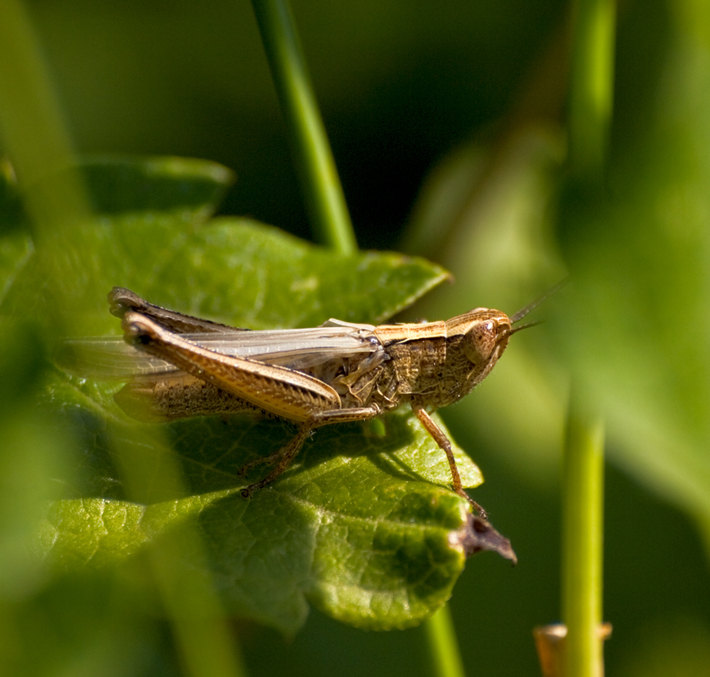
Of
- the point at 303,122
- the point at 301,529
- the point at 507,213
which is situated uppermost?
the point at 303,122

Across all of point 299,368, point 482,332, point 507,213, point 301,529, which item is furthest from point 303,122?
point 507,213

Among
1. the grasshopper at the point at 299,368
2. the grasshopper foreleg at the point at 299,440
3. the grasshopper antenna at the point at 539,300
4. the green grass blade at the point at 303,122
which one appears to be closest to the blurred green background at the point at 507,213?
the grasshopper antenna at the point at 539,300

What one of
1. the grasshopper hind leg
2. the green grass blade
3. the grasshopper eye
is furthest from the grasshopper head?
the grasshopper hind leg

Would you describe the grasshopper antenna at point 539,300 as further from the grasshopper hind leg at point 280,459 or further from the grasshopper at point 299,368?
the grasshopper hind leg at point 280,459

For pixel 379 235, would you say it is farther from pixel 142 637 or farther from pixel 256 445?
pixel 142 637

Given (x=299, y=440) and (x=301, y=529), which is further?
(x=299, y=440)

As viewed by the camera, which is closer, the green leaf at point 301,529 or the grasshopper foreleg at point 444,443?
the green leaf at point 301,529

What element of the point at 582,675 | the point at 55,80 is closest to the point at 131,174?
the point at 582,675

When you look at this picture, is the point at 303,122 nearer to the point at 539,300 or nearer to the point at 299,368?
the point at 299,368

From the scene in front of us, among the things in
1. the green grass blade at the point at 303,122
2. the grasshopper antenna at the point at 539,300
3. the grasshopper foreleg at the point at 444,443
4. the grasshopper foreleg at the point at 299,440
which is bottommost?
the grasshopper foreleg at the point at 444,443
